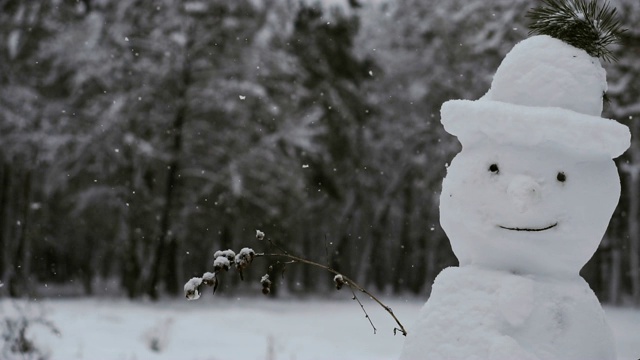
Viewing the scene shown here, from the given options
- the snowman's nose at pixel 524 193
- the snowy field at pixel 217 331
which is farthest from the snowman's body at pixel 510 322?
the snowy field at pixel 217 331

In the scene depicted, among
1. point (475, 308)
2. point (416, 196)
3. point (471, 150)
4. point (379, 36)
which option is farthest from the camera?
point (416, 196)

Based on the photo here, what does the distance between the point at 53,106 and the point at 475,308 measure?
14556 millimetres

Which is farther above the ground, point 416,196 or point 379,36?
point 379,36

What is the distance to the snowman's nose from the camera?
3051mm

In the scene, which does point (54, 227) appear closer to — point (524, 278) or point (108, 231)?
point (108, 231)

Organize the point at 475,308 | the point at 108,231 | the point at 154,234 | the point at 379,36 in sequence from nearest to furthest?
the point at 475,308 → the point at 154,234 → the point at 108,231 → the point at 379,36

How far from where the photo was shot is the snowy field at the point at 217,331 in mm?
8594

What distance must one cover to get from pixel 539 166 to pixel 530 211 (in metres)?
0.23

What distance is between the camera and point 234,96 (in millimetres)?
15836

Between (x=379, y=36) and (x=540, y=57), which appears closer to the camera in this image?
(x=540, y=57)

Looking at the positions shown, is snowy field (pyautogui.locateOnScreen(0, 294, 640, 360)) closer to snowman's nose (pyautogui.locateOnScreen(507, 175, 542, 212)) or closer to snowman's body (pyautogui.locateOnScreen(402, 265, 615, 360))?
snowman's body (pyautogui.locateOnScreen(402, 265, 615, 360))

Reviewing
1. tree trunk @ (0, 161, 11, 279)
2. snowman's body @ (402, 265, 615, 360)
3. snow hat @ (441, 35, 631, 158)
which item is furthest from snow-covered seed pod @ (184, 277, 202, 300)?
tree trunk @ (0, 161, 11, 279)

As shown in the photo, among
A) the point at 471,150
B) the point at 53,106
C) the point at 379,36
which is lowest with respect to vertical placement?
the point at 471,150

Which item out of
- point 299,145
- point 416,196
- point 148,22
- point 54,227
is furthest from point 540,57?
point 416,196
